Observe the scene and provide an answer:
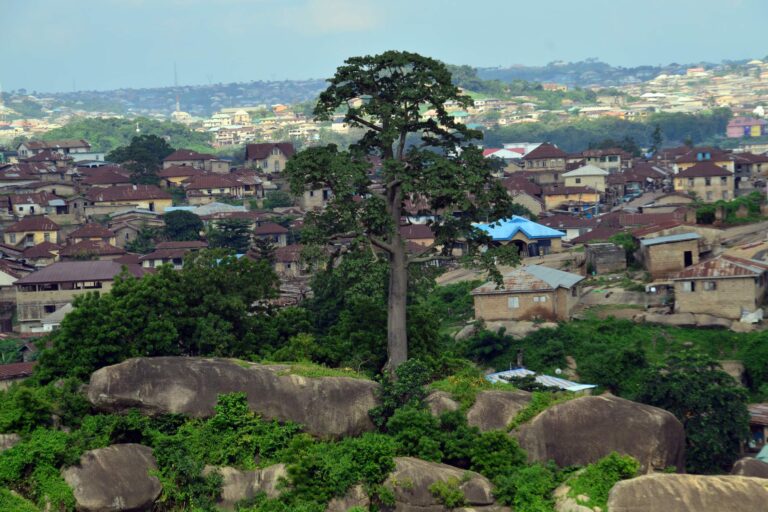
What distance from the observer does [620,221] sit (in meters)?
55.5

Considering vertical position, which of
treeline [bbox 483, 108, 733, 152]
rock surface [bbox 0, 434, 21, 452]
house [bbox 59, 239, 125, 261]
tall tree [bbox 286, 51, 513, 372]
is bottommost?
treeline [bbox 483, 108, 733, 152]

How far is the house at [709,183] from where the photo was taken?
6738 centimetres

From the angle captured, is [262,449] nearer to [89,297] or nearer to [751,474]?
[89,297]

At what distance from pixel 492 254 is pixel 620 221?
34.0 m

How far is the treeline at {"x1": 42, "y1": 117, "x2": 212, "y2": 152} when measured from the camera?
12850cm

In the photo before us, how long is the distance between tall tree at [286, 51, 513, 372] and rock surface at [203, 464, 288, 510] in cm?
382

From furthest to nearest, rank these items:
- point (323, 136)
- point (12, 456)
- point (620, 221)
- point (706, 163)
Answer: point (323, 136)
point (706, 163)
point (620, 221)
point (12, 456)

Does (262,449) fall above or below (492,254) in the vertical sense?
below

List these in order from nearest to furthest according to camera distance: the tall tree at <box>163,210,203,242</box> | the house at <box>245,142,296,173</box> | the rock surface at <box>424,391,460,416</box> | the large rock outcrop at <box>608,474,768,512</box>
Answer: the large rock outcrop at <box>608,474,768,512</box> → the rock surface at <box>424,391,460,416</box> → the tall tree at <box>163,210,203,242</box> → the house at <box>245,142,296,173</box>

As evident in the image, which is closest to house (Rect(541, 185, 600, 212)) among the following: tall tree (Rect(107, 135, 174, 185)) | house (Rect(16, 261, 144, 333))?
tall tree (Rect(107, 135, 174, 185))

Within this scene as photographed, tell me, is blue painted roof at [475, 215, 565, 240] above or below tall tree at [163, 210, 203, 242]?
above

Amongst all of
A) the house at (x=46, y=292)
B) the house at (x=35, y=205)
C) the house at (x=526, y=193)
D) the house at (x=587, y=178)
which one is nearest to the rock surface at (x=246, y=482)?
the house at (x=46, y=292)

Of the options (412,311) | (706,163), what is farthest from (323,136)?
(412,311)

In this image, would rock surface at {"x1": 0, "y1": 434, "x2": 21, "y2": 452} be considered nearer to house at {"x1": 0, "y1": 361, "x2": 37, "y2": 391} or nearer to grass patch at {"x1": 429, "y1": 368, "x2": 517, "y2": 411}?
grass patch at {"x1": 429, "y1": 368, "x2": 517, "y2": 411}
